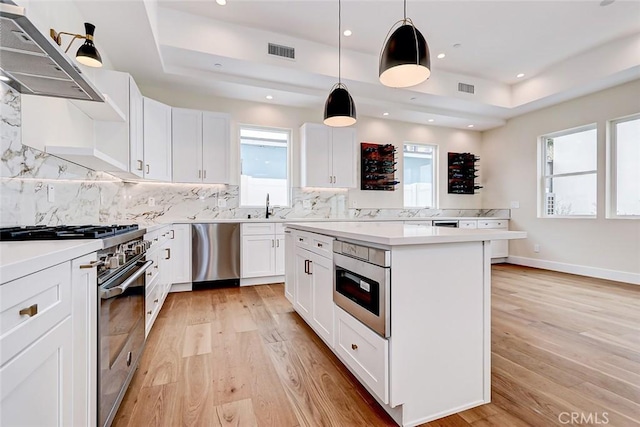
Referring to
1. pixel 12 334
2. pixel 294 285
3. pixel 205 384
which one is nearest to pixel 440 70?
pixel 294 285

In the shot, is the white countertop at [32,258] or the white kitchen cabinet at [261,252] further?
the white kitchen cabinet at [261,252]

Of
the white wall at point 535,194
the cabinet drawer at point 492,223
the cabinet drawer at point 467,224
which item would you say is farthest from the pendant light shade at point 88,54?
the white wall at point 535,194

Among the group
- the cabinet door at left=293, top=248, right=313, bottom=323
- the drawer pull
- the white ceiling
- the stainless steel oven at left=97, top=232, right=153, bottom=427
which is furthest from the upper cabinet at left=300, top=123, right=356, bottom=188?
the drawer pull

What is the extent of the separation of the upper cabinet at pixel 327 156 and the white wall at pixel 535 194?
3.37 m

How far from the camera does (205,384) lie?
181 centimetres

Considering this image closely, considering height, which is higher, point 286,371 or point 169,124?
point 169,124

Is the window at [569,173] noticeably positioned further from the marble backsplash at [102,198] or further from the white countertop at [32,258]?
the white countertop at [32,258]

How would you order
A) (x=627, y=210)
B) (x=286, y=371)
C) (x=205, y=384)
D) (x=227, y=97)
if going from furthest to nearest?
(x=227, y=97)
(x=627, y=210)
(x=286, y=371)
(x=205, y=384)

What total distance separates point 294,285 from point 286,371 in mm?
1044

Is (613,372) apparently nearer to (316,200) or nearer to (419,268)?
(419,268)

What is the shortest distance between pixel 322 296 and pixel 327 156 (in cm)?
311

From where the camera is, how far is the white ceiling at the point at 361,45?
126 inches

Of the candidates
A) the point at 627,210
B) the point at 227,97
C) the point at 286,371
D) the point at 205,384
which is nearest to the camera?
the point at 205,384

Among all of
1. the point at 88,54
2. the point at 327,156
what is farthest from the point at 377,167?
the point at 88,54
